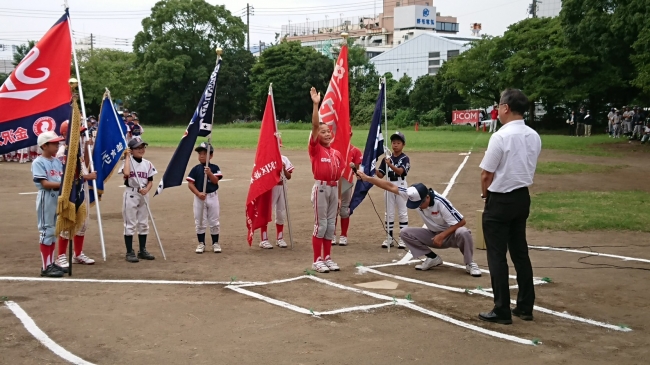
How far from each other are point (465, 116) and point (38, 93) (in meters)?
59.1

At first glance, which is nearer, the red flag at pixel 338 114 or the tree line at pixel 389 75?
the red flag at pixel 338 114

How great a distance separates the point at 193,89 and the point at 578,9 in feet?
198

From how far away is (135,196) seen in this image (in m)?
10.4

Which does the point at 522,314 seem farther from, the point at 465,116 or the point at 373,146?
the point at 465,116

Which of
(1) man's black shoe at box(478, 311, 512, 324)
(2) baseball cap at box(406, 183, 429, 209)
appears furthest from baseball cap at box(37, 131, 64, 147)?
(1) man's black shoe at box(478, 311, 512, 324)

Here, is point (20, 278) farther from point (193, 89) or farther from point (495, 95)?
point (193, 89)

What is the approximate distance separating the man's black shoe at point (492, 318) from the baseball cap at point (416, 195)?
2.29 metres

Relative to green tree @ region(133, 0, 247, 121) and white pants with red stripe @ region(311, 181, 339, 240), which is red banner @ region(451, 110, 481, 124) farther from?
white pants with red stripe @ region(311, 181, 339, 240)

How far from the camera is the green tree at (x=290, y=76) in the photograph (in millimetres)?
81750

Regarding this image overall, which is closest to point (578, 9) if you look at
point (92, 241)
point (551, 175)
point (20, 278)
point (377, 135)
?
point (551, 175)

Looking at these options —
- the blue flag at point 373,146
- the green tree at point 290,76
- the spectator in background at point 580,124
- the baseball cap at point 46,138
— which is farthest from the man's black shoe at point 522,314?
the green tree at point 290,76

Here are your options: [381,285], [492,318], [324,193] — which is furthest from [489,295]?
[324,193]

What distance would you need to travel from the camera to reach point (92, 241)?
12.1 m

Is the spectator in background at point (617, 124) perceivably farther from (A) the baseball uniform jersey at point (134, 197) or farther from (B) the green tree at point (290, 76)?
(A) the baseball uniform jersey at point (134, 197)
